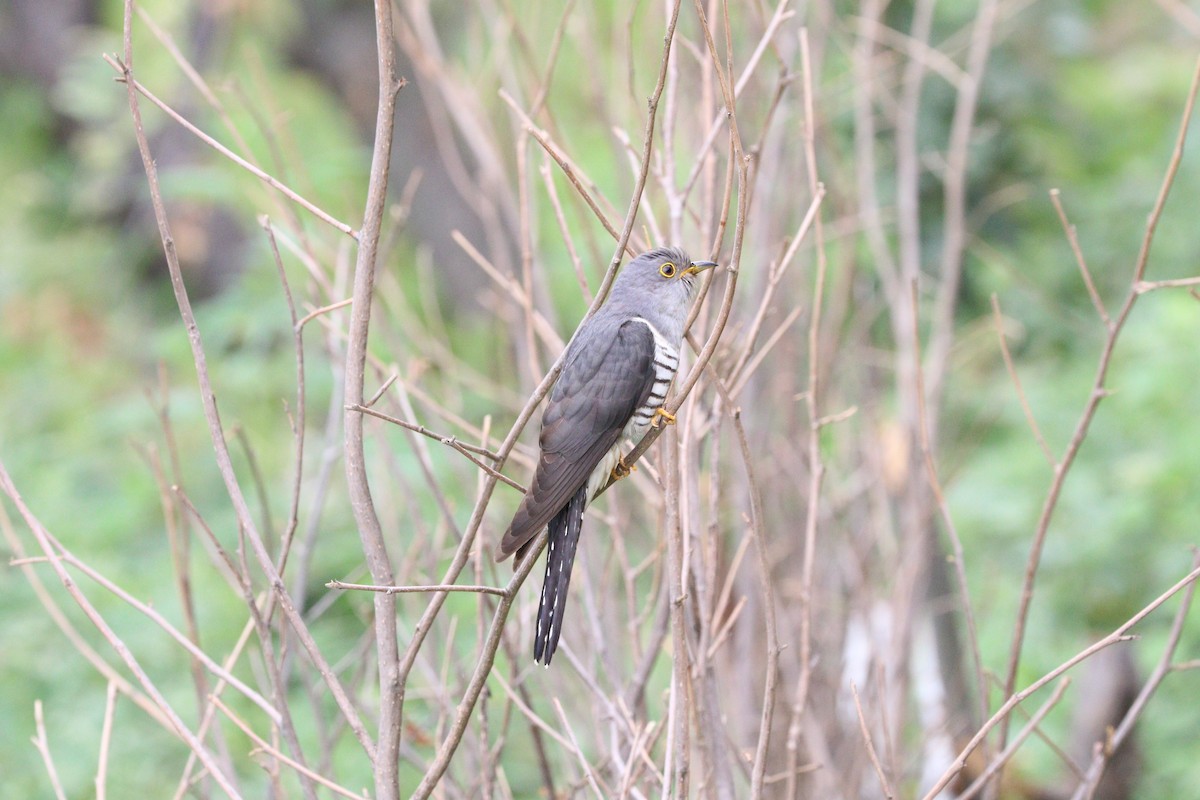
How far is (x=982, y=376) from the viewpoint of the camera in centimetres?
660

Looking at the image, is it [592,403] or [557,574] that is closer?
[557,574]

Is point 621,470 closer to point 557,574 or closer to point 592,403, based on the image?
point 592,403

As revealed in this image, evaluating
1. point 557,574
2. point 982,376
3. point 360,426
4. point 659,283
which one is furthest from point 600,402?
point 982,376

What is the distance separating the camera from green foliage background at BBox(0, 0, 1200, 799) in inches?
161

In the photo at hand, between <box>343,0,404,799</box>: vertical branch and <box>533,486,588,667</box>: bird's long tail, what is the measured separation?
1.08ft

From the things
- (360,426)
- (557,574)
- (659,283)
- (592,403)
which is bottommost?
(557,574)

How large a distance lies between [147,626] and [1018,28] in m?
5.17

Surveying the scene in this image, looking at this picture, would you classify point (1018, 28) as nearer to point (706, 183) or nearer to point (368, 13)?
point (706, 183)

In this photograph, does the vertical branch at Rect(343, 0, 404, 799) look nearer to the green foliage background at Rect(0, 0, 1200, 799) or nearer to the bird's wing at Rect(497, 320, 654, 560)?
the bird's wing at Rect(497, 320, 654, 560)

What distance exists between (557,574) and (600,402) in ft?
1.84

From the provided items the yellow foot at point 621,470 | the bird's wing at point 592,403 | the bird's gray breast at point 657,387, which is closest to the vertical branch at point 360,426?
the bird's wing at point 592,403

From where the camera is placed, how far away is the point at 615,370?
2.59m

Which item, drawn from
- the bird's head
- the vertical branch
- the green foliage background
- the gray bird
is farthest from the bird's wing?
the green foliage background

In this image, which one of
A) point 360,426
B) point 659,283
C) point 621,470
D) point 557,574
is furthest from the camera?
point 659,283
